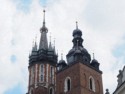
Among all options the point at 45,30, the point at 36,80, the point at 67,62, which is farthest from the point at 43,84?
the point at 45,30

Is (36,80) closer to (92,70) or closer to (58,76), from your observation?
(58,76)

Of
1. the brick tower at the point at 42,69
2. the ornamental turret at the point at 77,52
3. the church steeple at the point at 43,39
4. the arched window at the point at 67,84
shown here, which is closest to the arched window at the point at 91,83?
the ornamental turret at the point at 77,52

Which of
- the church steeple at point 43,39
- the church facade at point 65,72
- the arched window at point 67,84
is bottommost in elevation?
the arched window at point 67,84

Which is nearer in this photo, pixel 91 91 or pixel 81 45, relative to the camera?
pixel 91 91

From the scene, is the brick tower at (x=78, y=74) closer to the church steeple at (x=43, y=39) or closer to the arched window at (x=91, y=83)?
the arched window at (x=91, y=83)

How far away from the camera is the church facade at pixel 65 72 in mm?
51719

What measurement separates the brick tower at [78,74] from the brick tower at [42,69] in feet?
13.4

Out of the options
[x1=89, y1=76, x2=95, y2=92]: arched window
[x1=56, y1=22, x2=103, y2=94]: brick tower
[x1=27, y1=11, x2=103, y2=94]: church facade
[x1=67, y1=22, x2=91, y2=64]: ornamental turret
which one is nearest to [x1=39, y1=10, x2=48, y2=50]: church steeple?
[x1=27, y1=11, x2=103, y2=94]: church facade

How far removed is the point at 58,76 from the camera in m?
54.4

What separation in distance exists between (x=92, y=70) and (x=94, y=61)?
5.11 ft

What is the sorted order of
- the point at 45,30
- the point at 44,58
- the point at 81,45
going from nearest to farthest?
the point at 81,45, the point at 44,58, the point at 45,30

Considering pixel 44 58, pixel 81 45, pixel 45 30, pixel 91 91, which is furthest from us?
pixel 45 30

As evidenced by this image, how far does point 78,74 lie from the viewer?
5141 cm

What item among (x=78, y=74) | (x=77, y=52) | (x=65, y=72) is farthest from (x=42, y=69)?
(x=78, y=74)
